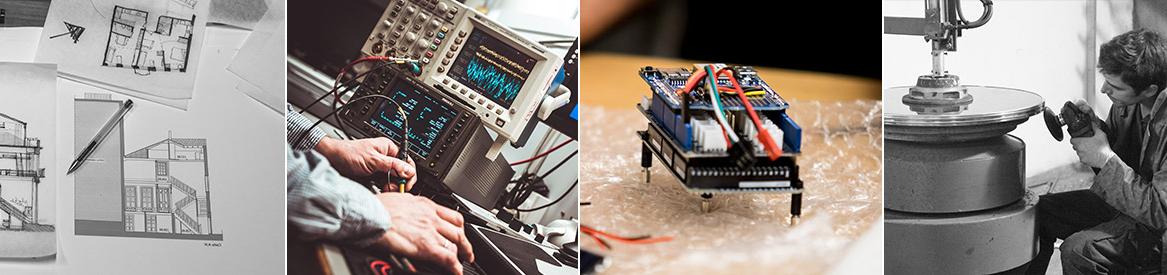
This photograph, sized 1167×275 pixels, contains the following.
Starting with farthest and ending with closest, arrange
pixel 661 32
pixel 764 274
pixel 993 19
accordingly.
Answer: pixel 661 32
pixel 993 19
pixel 764 274

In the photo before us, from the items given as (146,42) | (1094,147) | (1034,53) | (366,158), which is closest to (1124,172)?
(1094,147)

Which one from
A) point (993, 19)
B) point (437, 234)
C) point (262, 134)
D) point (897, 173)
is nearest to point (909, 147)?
point (897, 173)

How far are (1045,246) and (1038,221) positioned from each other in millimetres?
81

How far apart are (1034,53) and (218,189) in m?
2.21

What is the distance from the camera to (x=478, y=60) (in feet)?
8.52

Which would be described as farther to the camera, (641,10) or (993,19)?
(641,10)

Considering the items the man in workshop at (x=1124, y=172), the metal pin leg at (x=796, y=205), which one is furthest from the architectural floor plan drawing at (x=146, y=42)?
the man in workshop at (x=1124, y=172)

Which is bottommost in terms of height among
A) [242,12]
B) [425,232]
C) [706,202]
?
[425,232]

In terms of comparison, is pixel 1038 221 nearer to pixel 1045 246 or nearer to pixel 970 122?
pixel 1045 246

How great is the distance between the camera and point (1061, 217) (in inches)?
110

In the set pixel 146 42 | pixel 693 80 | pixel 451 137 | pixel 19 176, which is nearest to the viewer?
pixel 693 80

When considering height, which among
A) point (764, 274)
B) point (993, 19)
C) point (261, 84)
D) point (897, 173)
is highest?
point (993, 19)

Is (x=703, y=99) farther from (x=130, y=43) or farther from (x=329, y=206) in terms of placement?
(x=130, y=43)

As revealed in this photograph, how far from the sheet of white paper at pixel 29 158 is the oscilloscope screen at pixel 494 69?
1149 millimetres
